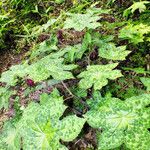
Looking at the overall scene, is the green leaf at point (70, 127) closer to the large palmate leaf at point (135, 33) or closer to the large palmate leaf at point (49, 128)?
the large palmate leaf at point (49, 128)

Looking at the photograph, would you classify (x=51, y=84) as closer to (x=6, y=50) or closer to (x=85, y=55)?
(x=85, y=55)

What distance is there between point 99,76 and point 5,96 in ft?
2.77

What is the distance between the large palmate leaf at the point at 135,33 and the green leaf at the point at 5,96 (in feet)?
3.40

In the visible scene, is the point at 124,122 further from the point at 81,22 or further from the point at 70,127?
the point at 81,22

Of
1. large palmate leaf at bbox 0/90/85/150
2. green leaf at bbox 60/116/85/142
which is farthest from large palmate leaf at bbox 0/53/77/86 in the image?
green leaf at bbox 60/116/85/142

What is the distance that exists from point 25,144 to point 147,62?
1221 millimetres

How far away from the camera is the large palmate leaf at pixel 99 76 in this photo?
2.17 metres

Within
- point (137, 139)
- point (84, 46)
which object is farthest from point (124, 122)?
point (84, 46)

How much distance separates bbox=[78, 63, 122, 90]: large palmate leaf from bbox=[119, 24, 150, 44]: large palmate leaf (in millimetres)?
482

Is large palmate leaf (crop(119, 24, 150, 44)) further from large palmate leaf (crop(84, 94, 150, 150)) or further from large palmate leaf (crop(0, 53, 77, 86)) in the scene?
large palmate leaf (crop(84, 94, 150, 150))

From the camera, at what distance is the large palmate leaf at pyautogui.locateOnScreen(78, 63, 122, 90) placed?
217cm

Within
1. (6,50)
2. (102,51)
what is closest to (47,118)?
(102,51)

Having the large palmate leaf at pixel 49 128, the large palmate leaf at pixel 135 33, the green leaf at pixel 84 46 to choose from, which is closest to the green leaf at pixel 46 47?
the green leaf at pixel 84 46

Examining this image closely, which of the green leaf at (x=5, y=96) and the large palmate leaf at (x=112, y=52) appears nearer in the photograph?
the large palmate leaf at (x=112, y=52)
